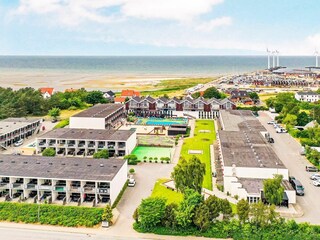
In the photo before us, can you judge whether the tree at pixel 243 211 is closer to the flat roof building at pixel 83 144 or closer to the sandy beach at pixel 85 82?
the flat roof building at pixel 83 144

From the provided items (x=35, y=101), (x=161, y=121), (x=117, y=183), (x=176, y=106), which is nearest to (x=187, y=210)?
(x=117, y=183)

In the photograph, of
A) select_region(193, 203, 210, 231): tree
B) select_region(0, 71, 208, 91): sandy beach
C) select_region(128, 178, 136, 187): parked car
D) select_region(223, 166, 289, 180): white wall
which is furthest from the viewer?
select_region(0, 71, 208, 91): sandy beach

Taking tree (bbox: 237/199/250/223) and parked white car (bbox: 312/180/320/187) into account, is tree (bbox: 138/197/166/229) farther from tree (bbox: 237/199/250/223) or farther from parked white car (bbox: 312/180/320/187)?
parked white car (bbox: 312/180/320/187)

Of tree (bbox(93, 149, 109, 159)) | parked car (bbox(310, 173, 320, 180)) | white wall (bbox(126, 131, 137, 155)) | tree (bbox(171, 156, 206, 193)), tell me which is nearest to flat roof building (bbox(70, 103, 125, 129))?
white wall (bbox(126, 131, 137, 155))

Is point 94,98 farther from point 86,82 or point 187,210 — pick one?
point 86,82

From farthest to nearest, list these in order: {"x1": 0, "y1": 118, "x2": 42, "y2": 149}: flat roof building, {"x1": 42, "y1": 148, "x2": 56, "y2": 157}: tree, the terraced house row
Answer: the terraced house row < {"x1": 0, "y1": 118, "x2": 42, "y2": 149}: flat roof building < {"x1": 42, "y1": 148, "x2": 56, "y2": 157}: tree

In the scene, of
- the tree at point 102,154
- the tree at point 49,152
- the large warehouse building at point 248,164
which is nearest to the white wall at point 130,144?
the tree at point 102,154
